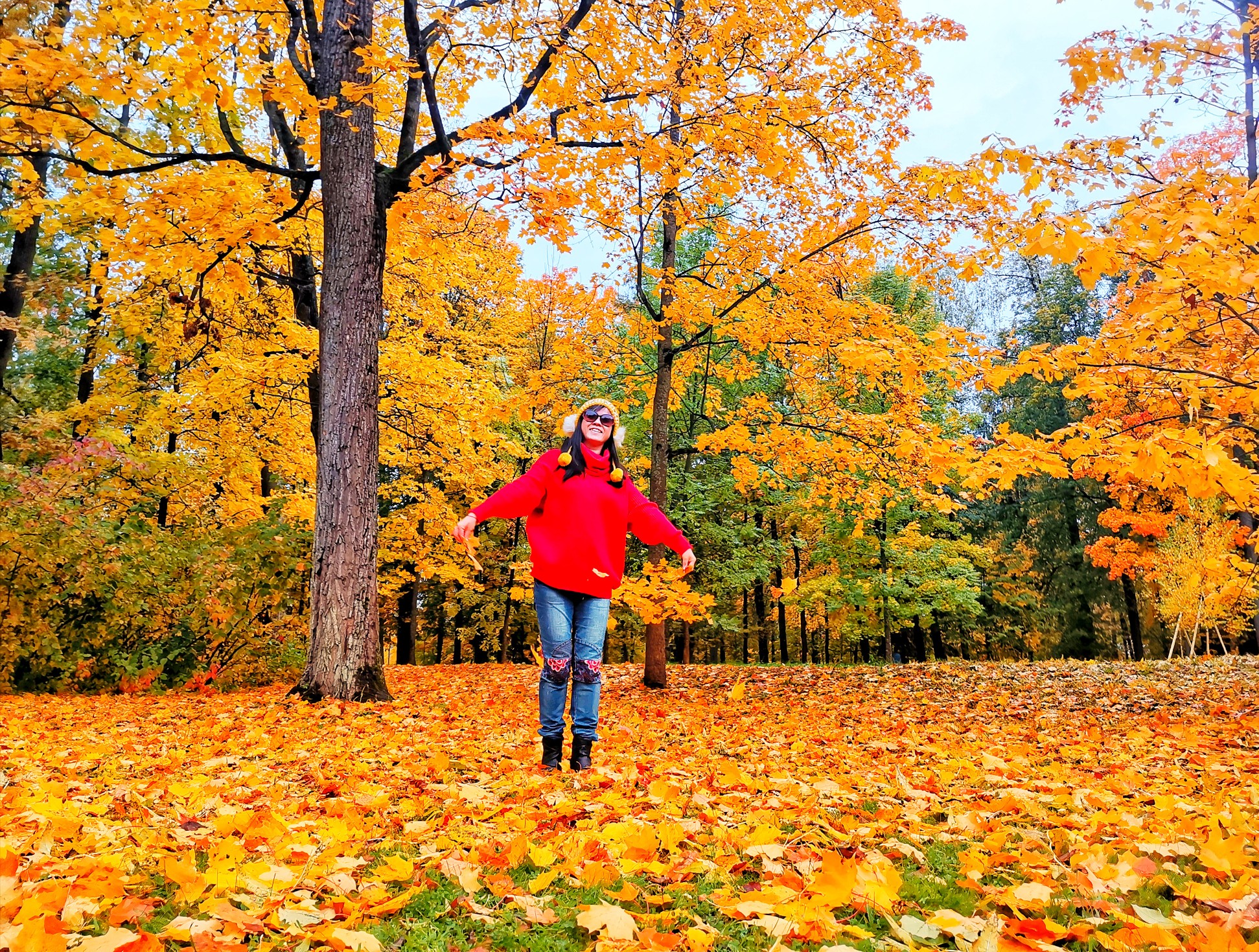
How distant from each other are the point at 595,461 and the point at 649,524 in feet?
1.65

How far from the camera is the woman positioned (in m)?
4.10

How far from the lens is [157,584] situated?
9039mm

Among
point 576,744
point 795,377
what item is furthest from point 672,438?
point 576,744

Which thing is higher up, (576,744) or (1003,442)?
(1003,442)

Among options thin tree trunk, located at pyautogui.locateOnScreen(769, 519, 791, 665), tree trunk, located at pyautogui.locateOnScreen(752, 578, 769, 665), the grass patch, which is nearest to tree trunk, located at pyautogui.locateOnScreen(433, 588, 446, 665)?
tree trunk, located at pyautogui.locateOnScreen(752, 578, 769, 665)

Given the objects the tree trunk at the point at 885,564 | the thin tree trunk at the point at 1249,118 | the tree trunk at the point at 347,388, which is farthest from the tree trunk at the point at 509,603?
the thin tree trunk at the point at 1249,118

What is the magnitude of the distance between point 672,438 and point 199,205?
46.2 feet

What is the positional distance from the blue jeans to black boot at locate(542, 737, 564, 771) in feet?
0.09

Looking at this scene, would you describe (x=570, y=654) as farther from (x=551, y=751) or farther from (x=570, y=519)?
(x=570, y=519)

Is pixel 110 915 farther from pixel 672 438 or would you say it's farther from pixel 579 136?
pixel 672 438

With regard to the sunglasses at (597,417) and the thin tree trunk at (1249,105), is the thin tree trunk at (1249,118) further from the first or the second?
the sunglasses at (597,417)

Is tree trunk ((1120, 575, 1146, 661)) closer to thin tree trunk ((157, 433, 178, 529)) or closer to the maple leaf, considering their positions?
thin tree trunk ((157, 433, 178, 529))

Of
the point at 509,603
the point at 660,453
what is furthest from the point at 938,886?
the point at 509,603

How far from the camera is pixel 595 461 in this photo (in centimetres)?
425
